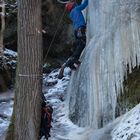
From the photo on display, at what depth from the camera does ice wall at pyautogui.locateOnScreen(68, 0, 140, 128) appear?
8844 millimetres

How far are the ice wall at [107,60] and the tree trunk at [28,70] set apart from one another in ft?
5.67

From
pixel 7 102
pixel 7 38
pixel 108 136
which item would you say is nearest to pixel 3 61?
pixel 7 38

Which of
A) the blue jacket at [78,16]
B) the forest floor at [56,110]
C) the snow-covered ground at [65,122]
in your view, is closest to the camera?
the snow-covered ground at [65,122]

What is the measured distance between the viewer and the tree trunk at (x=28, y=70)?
310 inches

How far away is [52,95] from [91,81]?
3507 mm

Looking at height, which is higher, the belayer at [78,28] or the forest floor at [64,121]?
the belayer at [78,28]

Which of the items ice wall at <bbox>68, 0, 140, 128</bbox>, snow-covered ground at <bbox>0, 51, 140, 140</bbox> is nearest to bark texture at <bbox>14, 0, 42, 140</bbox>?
snow-covered ground at <bbox>0, 51, 140, 140</bbox>

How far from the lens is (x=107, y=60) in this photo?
9.22 meters

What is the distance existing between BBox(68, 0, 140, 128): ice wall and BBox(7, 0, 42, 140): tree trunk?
1727 millimetres

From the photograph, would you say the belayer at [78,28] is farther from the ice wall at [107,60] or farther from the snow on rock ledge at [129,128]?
the snow on rock ledge at [129,128]

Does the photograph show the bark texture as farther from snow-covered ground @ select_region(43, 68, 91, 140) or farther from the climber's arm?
the climber's arm

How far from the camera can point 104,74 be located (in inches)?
362

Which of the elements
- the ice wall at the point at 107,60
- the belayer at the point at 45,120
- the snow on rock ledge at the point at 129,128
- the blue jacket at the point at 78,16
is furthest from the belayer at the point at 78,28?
the snow on rock ledge at the point at 129,128

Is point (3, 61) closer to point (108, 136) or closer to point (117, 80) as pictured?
point (117, 80)
